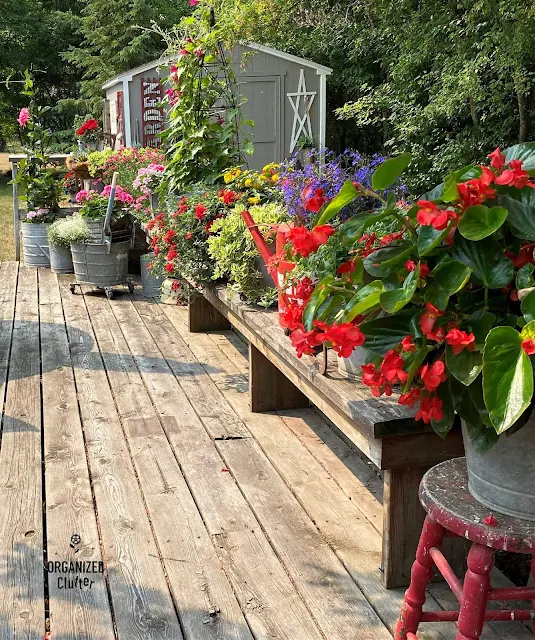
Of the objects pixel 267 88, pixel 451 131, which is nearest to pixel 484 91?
pixel 451 131

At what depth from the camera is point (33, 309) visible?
5461mm

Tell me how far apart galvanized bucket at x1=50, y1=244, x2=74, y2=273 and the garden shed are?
17.4ft

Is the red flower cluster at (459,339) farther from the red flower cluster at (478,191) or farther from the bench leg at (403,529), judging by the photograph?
the bench leg at (403,529)

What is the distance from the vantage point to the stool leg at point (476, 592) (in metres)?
1.56

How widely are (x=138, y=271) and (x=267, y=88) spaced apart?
21.8 feet

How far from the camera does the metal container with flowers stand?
53.5 inches

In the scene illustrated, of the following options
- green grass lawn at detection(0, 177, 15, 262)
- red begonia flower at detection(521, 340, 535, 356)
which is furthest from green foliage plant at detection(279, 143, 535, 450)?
green grass lawn at detection(0, 177, 15, 262)

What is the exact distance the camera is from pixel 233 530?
8.13 feet

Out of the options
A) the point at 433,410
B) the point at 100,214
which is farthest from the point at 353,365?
the point at 100,214

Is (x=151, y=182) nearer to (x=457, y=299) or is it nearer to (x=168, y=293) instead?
(x=168, y=293)

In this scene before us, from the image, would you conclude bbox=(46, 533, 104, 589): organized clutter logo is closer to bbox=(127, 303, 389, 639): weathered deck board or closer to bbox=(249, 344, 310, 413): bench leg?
bbox=(127, 303, 389, 639): weathered deck board

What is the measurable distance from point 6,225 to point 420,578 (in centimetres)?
1017

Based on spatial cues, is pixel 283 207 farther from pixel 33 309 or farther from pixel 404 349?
pixel 33 309

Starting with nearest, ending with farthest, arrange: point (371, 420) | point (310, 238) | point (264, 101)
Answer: point (310, 238) → point (371, 420) → point (264, 101)
